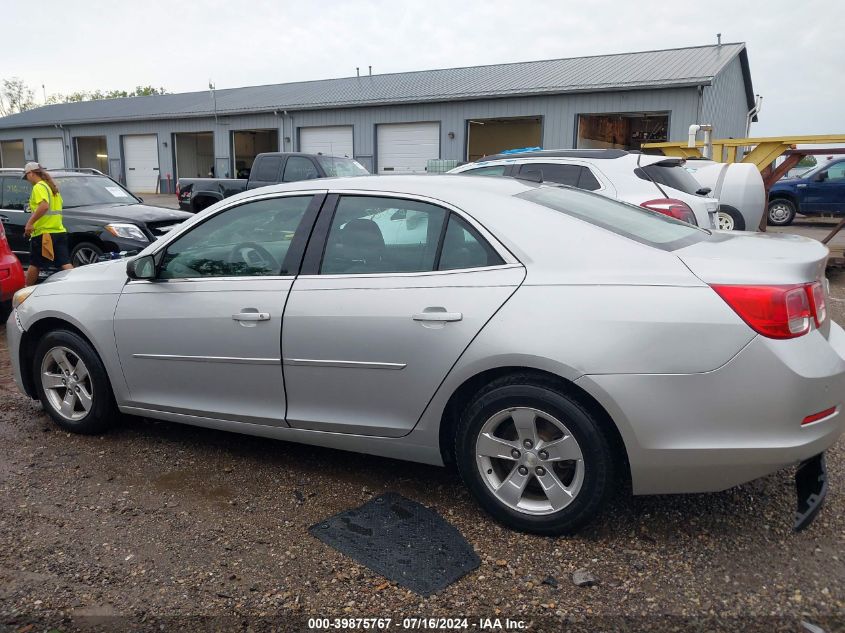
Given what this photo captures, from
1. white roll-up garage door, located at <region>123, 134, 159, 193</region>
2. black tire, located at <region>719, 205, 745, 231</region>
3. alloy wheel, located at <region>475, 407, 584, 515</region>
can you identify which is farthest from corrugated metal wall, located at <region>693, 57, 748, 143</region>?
white roll-up garage door, located at <region>123, 134, 159, 193</region>

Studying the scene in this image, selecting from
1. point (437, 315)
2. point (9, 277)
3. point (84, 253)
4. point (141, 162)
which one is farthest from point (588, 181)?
point (141, 162)

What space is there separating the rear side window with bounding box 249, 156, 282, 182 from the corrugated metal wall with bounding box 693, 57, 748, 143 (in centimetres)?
1249

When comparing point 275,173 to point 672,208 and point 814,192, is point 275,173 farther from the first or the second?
point 814,192

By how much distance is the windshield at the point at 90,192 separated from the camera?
9484 millimetres

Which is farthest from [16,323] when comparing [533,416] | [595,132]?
[595,132]

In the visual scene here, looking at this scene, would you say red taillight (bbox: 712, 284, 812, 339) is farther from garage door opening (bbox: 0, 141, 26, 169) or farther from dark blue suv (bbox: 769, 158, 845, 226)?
garage door opening (bbox: 0, 141, 26, 169)

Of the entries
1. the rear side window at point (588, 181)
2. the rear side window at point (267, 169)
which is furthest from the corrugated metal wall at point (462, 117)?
the rear side window at point (588, 181)

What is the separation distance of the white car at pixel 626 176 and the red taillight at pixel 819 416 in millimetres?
4310

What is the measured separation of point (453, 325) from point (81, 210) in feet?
25.8

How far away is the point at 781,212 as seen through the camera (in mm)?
18844

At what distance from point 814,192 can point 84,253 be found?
57.4ft

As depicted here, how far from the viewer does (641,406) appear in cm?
269

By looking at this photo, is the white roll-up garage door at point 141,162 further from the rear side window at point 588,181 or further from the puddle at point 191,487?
the puddle at point 191,487

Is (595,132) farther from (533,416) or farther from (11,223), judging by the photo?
(533,416)
